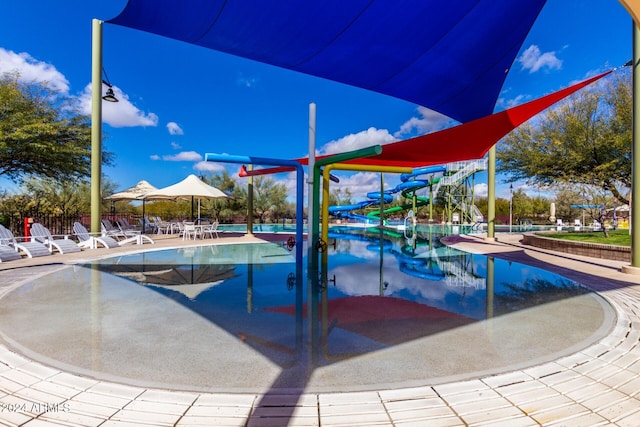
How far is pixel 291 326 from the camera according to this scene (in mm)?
3566

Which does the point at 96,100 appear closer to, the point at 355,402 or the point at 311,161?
the point at 311,161

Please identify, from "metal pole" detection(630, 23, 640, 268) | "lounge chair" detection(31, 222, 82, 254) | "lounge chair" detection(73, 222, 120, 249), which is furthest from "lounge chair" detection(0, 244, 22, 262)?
"metal pole" detection(630, 23, 640, 268)

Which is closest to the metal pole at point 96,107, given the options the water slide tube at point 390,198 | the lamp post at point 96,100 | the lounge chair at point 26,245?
the lamp post at point 96,100

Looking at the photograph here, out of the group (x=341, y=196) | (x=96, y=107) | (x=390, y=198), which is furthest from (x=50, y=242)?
(x=341, y=196)

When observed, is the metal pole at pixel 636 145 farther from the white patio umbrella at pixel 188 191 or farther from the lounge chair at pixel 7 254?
the lounge chair at pixel 7 254

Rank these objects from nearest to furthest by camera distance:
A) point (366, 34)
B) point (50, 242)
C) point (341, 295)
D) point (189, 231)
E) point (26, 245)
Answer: point (366, 34) < point (341, 295) < point (26, 245) < point (50, 242) < point (189, 231)

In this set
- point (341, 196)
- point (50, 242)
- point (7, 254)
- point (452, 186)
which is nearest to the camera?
point (7, 254)

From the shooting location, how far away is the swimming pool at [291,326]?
2479 millimetres

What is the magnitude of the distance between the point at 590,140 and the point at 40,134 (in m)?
18.3

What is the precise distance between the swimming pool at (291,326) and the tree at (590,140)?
7.14 meters

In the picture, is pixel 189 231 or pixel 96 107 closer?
pixel 96 107

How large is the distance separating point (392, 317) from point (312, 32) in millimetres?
3371

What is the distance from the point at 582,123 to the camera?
11312 mm

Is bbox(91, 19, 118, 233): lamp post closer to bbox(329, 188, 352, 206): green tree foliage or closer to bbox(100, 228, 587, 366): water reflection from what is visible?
bbox(100, 228, 587, 366): water reflection
